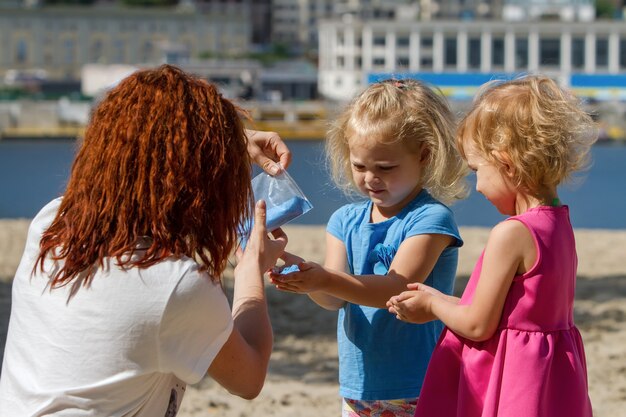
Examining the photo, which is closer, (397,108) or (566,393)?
(566,393)

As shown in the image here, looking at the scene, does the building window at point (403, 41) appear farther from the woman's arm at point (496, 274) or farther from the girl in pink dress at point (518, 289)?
the woman's arm at point (496, 274)

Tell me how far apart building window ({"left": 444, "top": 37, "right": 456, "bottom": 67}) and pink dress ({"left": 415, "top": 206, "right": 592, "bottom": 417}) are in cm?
8360

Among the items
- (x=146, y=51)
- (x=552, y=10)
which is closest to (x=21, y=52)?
(x=146, y=51)

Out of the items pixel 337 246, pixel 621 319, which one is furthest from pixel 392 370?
pixel 621 319

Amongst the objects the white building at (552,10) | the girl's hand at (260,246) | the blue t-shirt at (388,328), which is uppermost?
the girl's hand at (260,246)

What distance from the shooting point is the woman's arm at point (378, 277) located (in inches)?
79.2

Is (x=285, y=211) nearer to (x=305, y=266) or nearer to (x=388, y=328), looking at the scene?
(x=305, y=266)

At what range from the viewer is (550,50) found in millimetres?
84812

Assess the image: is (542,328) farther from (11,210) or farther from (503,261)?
(11,210)

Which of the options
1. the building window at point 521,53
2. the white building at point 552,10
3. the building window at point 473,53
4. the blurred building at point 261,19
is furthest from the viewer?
the blurred building at point 261,19

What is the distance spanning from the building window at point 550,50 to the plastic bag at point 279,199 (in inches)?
3300

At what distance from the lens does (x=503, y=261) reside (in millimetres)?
1745

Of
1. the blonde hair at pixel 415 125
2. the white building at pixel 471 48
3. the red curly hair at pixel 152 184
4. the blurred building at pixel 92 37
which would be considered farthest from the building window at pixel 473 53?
the red curly hair at pixel 152 184

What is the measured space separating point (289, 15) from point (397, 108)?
12281cm
